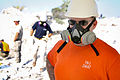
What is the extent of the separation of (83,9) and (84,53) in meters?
0.46

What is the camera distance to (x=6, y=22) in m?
20.0

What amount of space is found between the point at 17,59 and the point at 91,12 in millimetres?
5547

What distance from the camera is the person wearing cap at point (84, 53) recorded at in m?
1.29

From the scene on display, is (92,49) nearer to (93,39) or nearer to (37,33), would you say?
(93,39)

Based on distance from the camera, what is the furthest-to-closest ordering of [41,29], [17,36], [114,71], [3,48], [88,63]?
[3,48] → [17,36] → [41,29] → [88,63] → [114,71]

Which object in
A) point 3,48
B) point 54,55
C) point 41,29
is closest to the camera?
point 54,55

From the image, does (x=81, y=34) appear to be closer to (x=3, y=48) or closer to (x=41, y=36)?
(x=41, y=36)

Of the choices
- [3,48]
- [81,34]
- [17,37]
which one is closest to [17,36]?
[17,37]

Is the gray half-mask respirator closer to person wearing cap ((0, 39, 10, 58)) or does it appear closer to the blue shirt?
the blue shirt

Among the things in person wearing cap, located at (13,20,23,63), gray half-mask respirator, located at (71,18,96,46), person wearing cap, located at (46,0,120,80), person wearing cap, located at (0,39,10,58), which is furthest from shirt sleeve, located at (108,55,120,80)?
person wearing cap, located at (0,39,10,58)

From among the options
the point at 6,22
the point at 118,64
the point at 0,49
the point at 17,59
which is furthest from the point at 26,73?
the point at 6,22

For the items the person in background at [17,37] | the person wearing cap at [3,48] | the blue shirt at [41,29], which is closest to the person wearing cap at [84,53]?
the blue shirt at [41,29]

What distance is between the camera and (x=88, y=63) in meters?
1.36

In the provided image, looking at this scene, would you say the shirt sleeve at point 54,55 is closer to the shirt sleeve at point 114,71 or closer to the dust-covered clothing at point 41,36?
the shirt sleeve at point 114,71
